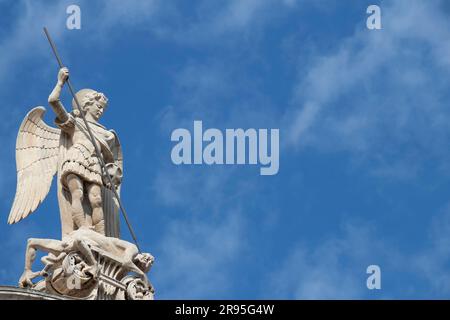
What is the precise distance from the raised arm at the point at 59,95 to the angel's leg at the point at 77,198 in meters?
1.75

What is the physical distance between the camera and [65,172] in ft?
191

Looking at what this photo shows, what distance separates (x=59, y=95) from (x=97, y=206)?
3.16 m

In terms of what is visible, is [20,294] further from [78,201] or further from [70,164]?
[70,164]

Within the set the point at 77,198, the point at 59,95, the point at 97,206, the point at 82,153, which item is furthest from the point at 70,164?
the point at 59,95

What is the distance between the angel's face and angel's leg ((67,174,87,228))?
2475mm

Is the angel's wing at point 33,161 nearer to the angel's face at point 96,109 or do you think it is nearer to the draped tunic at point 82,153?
the draped tunic at point 82,153

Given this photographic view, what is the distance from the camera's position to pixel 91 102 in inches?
2365

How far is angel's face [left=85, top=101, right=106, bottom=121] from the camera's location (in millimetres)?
59969

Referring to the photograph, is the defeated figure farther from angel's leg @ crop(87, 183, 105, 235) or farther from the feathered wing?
the feathered wing

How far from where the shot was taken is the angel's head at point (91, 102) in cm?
5997

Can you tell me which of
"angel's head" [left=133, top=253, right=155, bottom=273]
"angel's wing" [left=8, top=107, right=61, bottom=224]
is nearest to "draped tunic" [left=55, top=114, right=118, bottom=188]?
"angel's wing" [left=8, top=107, right=61, bottom=224]
